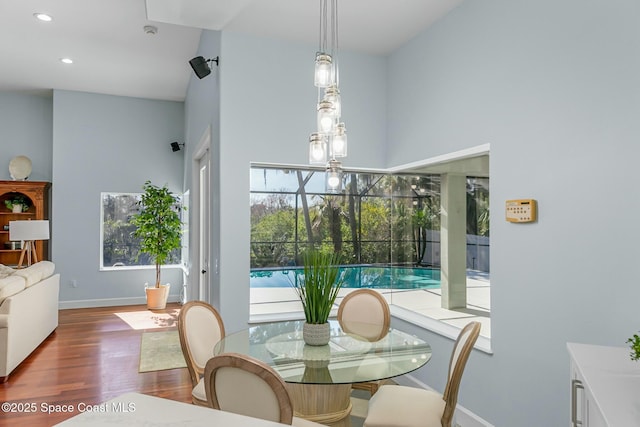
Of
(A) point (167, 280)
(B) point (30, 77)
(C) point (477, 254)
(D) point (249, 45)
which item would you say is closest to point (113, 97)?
(B) point (30, 77)

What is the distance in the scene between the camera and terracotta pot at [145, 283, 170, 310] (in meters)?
6.72

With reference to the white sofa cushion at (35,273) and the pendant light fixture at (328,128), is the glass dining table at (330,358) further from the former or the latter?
the white sofa cushion at (35,273)

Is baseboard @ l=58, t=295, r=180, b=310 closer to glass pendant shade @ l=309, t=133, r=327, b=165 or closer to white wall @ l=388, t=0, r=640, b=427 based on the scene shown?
white wall @ l=388, t=0, r=640, b=427

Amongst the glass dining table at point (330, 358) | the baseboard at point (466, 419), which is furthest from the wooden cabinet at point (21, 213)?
the baseboard at point (466, 419)

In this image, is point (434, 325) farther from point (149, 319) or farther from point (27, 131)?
point (27, 131)

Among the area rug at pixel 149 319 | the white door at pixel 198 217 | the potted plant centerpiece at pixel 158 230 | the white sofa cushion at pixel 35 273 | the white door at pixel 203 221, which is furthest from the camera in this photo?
the potted plant centerpiece at pixel 158 230

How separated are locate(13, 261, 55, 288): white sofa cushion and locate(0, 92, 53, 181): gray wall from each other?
8.40 feet

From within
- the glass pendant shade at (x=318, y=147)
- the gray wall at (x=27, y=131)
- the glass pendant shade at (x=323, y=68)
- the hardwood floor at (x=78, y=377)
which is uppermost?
the gray wall at (x=27, y=131)

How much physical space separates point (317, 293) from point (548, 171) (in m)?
1.46

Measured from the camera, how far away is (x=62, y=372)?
3.94 metres

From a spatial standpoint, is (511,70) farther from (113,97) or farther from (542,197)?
(113,97)

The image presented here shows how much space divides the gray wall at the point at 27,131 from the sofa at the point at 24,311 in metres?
2.58

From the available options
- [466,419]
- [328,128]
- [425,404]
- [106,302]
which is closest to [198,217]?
[106,302]

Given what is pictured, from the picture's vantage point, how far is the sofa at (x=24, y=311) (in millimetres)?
3738
